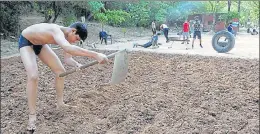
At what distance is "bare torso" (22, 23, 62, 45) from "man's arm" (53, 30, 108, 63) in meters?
0.09

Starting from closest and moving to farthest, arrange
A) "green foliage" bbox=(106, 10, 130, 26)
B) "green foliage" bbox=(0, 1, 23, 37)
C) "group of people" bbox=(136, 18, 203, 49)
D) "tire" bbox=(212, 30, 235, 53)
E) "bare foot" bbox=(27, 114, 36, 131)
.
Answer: "bare foot" bbox=(27, 114, 36, 131) < "green foliage" bbox=(106, 10, 130, 26) < "tire" bbox=(212, 30, 235, 53) < "group of people" bbox=(136, 18, 203, 49) < "green foliage" bbox=(0, 1, 23, 37)

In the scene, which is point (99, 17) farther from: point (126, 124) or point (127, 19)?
point (126, 124)

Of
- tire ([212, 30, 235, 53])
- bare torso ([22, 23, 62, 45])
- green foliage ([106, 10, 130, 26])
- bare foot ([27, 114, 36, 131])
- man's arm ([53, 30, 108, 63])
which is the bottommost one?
bare foot ([27, 114, 36, 131])

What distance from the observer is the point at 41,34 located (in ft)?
10.5

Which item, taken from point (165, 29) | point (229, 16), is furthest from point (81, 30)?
point (229, 16)

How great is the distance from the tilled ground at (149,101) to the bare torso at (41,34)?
0.85 meters

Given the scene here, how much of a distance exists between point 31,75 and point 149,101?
1.52 m

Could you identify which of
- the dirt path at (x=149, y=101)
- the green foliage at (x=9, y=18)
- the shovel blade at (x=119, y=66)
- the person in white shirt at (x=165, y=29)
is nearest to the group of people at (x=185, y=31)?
the person in white shirt at (x=165, y=29)

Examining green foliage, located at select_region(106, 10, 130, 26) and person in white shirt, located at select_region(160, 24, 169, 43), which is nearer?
green foliage, located at select_region(106, 10, 130, 26)

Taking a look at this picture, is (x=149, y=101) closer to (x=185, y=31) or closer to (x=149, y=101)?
(x=149, y=101)

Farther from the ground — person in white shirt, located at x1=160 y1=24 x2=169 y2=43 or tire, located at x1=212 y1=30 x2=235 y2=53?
person in white shirt, located at x1=160 y1=24 x2=169 y2=43

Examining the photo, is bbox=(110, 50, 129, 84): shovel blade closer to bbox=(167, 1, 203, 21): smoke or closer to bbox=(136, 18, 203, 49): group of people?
bbox=(136, 18, 203, 49): group of people

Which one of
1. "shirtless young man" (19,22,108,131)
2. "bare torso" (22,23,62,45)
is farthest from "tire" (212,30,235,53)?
"bare torso" (22,23,62,45)

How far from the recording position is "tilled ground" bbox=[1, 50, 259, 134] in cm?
337
